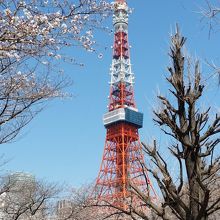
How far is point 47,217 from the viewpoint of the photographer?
2019cm

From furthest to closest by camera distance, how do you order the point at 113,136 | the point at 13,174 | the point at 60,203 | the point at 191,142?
1. the point at 113,136
2. the point at 60,203
3. the point at 13,174
4. the point at 191,142

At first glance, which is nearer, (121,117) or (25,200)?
(25,200)

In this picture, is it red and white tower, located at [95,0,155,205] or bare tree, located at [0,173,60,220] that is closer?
bare tree, located at [0,173,60,220]

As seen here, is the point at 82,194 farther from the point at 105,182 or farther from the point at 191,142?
the point at 191,142

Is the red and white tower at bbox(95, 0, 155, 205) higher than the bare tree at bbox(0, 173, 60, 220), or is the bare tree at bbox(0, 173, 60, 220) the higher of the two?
the red and white tower at bbox(95, 0, 155, 205)

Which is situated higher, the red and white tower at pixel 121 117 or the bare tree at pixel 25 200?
the red and white tower at pixel 121 117

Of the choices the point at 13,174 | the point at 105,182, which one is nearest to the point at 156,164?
the point at 13,174

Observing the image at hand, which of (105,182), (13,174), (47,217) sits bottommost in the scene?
(47,217)

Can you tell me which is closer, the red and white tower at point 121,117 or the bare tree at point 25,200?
the bare tree at point 25,200

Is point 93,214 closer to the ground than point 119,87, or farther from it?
closer to the ground

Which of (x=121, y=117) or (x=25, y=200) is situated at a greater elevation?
(x=121, y=117)

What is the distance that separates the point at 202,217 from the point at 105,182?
102 feet

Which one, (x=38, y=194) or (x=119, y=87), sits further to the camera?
(x=119, y=87)

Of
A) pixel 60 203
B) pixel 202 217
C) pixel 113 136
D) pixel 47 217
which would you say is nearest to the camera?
pixel 202 217
